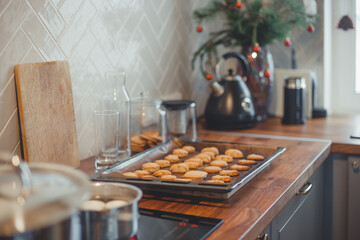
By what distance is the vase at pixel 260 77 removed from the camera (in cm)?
224

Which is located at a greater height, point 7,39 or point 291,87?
point 7,39

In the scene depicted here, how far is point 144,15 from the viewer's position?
6.43 ft

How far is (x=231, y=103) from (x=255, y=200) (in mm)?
869

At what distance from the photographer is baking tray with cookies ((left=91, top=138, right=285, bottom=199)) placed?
1.23 m

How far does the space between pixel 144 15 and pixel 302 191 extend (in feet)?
3.12

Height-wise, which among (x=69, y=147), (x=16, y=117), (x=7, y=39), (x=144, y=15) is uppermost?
(x=144, y=15)

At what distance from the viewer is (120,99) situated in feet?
5.60

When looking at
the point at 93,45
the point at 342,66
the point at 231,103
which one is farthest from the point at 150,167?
the point at 342,66

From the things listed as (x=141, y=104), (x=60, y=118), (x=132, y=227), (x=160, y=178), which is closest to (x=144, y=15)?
(x=141, y=104)

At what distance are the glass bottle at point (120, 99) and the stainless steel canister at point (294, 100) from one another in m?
0.87

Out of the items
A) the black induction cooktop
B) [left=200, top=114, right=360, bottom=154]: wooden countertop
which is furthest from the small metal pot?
[left=200, top=114, right=360, bottom=154]: wooden countertop

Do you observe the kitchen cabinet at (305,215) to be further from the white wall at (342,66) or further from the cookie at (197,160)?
the white wall at (342,66)

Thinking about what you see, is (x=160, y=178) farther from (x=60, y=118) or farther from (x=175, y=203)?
(x=60, y=118)

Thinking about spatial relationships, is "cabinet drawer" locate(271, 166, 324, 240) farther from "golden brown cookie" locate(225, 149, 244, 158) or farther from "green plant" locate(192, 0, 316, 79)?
"green plant" locate(192, 0, 316, 79)
